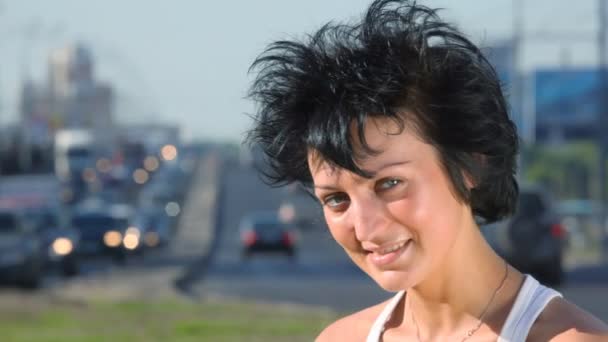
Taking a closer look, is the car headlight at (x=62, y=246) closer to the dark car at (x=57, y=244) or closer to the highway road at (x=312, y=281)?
the dark car at (x=57, y=244)

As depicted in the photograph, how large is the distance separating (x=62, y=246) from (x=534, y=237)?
18519mm

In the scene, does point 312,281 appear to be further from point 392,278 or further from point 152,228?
point 392,278

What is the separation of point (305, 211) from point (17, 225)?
119 ft

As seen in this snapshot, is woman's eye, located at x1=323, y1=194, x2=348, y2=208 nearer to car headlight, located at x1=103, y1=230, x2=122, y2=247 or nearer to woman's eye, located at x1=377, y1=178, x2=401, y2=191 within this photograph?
woman's eye, located at x1=377, y1=178, x2=401, y2=191

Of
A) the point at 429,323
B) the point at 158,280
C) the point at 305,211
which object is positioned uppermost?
the point at 429,323

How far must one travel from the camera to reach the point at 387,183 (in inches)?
113

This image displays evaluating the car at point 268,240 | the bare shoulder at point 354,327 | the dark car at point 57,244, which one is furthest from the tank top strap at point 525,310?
the car at point 268,240

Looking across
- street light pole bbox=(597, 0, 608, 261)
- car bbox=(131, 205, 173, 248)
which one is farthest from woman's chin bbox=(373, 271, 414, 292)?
car bbox=(131, 205, 173, 248)

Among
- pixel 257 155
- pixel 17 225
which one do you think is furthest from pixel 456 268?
pixel 17 225

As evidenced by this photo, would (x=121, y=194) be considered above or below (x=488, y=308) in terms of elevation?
below

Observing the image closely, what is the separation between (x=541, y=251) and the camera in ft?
82.9

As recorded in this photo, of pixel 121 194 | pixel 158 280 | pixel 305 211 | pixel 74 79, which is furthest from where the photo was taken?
pixel 74 79

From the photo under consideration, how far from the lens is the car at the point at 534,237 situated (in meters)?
24.5

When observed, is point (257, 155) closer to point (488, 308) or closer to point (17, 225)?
point (488, 308)
